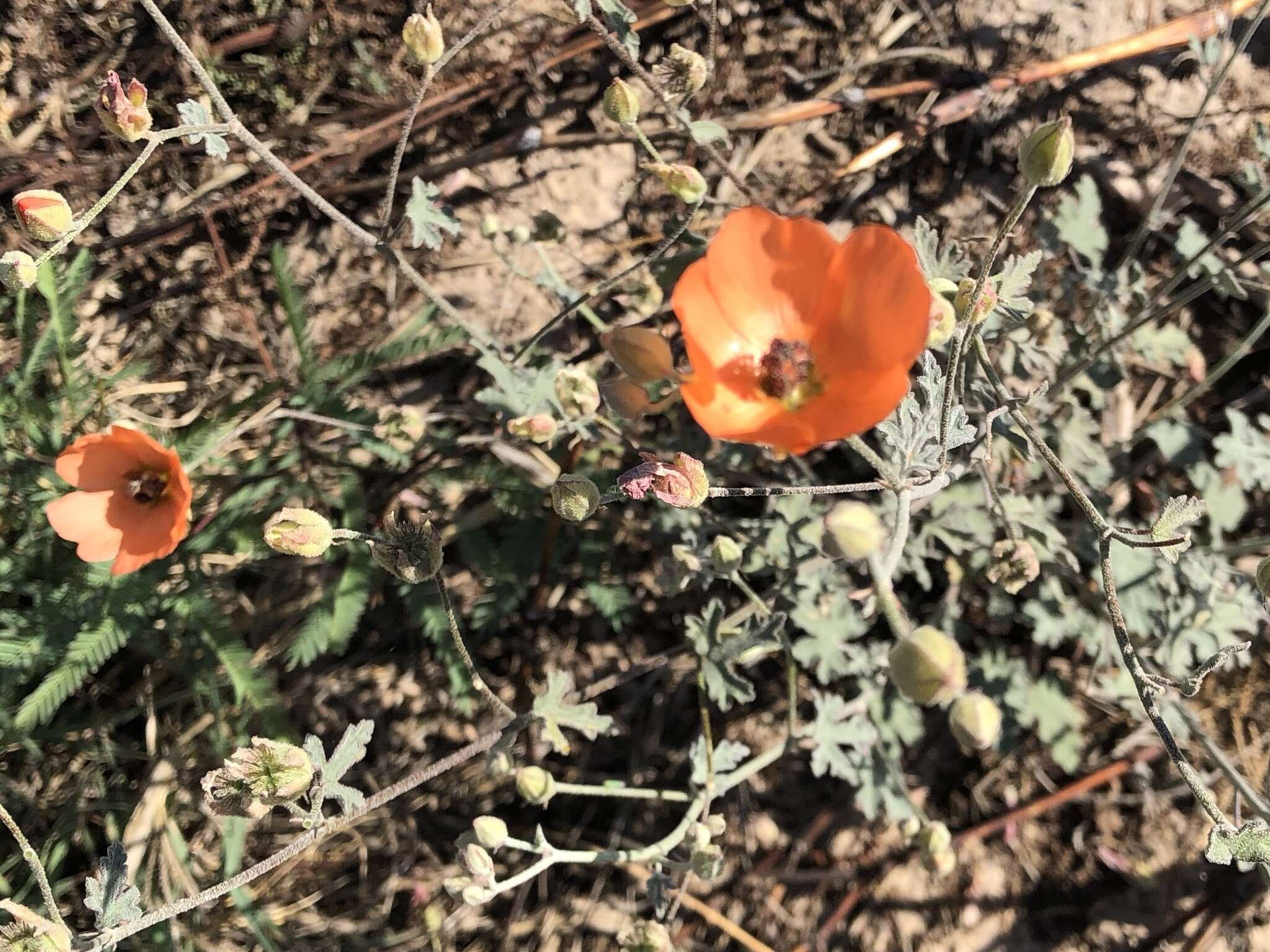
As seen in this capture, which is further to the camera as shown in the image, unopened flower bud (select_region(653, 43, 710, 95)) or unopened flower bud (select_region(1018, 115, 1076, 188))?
unopened flower bud (select_region(653, 43, 710, 95))

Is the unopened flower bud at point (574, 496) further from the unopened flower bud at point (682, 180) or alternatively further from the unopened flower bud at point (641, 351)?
the unopened flower bud at point (682, 180)

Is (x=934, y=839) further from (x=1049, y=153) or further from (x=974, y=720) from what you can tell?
(x=1049, y=153)

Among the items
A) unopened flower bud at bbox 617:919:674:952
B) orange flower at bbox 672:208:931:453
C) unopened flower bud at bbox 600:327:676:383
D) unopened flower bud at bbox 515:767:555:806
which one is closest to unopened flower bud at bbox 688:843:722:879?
unopened flower bud at bbox 617:919:674:952

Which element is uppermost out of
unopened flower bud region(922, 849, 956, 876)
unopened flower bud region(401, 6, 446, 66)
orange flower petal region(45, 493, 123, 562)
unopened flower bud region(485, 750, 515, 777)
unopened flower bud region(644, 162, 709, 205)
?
unopened flower bud region(401, 6, 446, 66)

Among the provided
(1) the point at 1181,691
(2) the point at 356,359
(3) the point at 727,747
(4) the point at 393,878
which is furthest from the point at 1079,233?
(4) the point at 393,878

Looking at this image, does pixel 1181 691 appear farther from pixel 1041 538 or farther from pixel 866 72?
pixel 866 72

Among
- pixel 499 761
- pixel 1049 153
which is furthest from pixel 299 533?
pixel 1049 153

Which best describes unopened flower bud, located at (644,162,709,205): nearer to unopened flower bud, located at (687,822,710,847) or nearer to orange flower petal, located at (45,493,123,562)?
unopened flower bud, located at (687,822,710,847)
